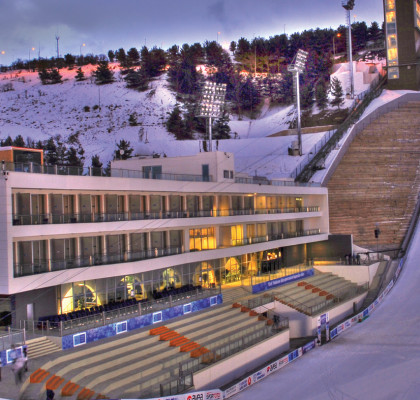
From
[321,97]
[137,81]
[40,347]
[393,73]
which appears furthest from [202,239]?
[137,81]

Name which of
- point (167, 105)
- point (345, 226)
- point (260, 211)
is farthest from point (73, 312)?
point (167, 105)

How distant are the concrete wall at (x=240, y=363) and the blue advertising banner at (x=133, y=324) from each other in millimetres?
3750

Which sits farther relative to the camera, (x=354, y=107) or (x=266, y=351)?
(x=354, y=107)

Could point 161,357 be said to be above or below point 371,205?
below

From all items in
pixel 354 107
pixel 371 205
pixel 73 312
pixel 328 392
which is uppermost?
pixel 354 107

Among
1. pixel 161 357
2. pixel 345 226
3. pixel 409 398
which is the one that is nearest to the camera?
pixel 409 398

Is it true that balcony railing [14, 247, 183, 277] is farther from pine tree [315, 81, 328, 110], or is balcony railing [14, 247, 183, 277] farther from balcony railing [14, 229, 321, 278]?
pine tree [315, 81, 328, 110]

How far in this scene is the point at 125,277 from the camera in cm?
2669

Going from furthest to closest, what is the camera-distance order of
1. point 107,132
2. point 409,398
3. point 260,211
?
1. point 107,132
2. point 260,211
3. point 409,398

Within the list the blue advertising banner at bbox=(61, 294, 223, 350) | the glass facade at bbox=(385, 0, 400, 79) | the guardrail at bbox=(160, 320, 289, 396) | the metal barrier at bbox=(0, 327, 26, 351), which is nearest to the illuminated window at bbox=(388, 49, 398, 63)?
the glass facade at bbox=(385, 0, 400, 79)

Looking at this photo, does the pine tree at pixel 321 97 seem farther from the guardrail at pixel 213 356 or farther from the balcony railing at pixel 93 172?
the guardrail at pixel 213 356

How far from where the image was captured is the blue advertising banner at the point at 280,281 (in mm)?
32469

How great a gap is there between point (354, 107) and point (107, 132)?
38729 mm

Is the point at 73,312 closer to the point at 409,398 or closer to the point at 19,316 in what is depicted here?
the point at 19,316
